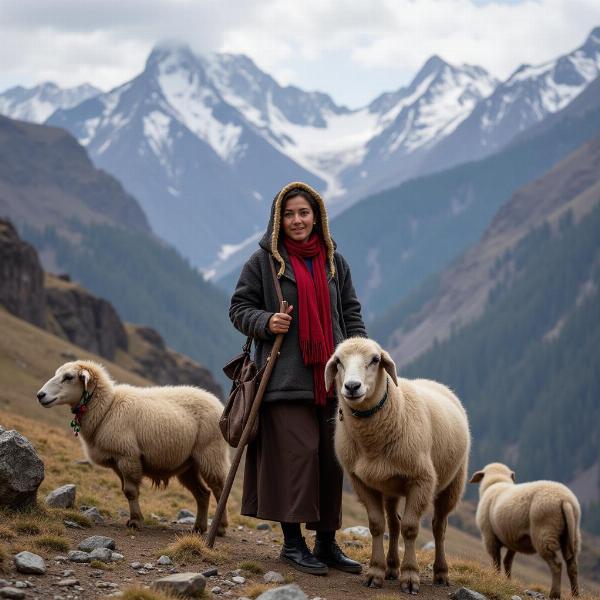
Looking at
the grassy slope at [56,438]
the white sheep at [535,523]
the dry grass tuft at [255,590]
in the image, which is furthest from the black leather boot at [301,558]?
the white sheep at [535,523]

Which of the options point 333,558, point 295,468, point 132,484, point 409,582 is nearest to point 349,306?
point 295,468

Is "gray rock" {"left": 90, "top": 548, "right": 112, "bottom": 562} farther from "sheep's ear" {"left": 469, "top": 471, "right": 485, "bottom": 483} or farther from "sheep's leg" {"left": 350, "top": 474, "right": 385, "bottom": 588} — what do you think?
"sheep's ear" {"left": 469, "top": 471, "right": 485, "bottom": 483}

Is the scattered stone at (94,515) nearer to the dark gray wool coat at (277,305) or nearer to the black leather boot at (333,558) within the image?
the black leather boot at (333,558)

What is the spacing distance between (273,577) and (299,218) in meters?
4.21

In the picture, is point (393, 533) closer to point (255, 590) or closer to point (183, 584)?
point (255, 590)

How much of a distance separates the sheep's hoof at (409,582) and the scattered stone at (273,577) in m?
1.39

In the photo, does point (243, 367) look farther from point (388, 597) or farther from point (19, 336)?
point (19, 336)

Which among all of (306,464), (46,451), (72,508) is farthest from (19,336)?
(306,464)

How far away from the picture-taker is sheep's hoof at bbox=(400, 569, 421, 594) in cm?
1039

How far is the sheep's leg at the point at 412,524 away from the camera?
10320mm

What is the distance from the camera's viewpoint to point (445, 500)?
1200 cm

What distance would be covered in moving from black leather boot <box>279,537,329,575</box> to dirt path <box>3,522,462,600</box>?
9cm

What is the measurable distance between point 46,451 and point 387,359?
12.8 metres

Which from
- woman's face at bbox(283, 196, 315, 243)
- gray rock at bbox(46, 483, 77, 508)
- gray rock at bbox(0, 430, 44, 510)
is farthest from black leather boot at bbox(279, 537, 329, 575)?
gray rock at bbox(46, 483, 77, 508)
